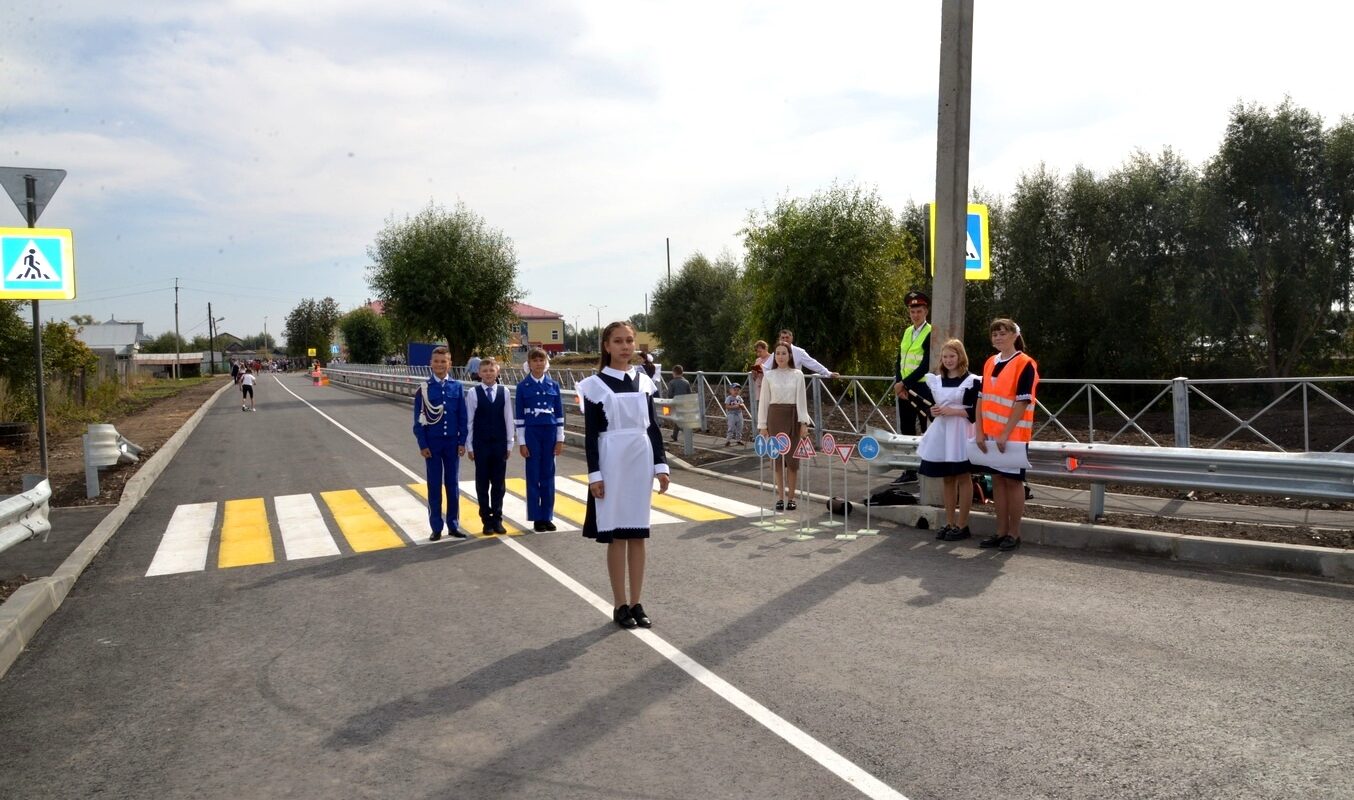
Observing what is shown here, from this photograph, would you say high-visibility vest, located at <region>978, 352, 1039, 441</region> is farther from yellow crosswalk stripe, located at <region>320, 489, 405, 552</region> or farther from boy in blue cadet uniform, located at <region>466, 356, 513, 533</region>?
yellow crosswalk stripe, located at <region>320, 489, 405, 552</region>

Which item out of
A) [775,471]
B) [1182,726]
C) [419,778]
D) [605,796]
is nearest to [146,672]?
[419,778]

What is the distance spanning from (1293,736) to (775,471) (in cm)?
669

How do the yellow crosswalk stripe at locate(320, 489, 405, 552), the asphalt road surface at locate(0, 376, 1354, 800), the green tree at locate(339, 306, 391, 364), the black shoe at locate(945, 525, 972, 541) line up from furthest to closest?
the green tree at locate(339, 306, 391, 364) → the yellow crosswalk stripe at locate(320, 489, 405, 552) → the black shoe at locate(945, 525, 972, 541) → the asphalt road surface at locate(0, 376, 1354, 800)

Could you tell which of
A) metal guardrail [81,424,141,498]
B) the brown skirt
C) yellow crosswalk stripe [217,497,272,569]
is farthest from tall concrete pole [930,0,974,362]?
metal guardrail [81,424,141,498]

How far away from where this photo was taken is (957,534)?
855 centimetres

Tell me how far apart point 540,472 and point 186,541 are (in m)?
3.65

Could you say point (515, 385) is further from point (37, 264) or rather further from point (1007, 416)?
point (37, 264)

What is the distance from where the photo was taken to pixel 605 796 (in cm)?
367

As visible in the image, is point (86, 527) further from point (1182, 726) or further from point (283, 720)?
point (1182, 726)

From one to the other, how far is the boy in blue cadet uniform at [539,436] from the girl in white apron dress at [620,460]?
3661 millimetres

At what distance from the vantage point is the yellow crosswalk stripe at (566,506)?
1044cm

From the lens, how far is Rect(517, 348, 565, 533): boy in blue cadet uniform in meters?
9.62

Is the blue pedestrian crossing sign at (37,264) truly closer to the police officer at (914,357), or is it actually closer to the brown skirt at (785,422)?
the brown skirt at (785,422)

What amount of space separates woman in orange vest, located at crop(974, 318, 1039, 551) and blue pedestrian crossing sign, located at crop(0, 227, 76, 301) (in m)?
10.8
